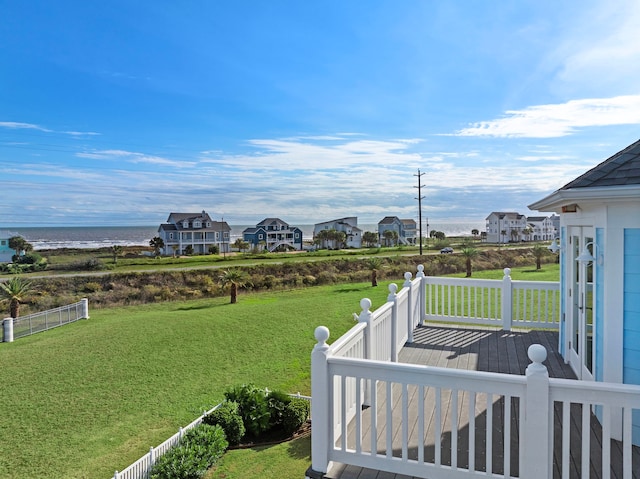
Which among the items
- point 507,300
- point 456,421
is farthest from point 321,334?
point 507,300

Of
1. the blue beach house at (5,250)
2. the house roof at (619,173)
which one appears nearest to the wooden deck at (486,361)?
the house roof at (619,173)

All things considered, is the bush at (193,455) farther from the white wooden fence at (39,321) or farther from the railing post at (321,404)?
the white wooden fence at (39,321)

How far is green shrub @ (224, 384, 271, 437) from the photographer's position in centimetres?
519

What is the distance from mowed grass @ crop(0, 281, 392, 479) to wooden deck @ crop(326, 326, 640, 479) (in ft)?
8.21

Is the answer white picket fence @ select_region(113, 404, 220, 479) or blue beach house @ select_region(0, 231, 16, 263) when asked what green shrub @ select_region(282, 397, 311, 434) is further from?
blue beach house @ select_region(0, 231, 16, 263)

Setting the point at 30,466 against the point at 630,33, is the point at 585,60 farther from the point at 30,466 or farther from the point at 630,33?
the point at 30,466

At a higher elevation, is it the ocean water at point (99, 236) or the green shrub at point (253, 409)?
the ocean water at point (99, 236)

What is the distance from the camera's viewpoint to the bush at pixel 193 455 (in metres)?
4.02

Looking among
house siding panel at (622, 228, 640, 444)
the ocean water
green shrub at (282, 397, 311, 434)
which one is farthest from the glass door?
the ocean water

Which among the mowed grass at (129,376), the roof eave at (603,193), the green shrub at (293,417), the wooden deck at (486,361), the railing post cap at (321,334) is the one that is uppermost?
the roof eave at (603,193)

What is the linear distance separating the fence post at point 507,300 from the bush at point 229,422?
15.8 feet

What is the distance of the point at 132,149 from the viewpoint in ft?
170

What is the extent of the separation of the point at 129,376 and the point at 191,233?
46.1 meters

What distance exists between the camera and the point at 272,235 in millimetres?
59688
